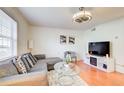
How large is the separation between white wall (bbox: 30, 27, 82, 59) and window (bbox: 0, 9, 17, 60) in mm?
2355

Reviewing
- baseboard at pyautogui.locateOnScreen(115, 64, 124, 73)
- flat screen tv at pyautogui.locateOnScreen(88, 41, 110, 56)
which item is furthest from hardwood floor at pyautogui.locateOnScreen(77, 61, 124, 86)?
flat screen tv at pyautogui.locateOnScreen(88, 41, 110, 56)

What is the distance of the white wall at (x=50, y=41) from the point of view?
5758mm

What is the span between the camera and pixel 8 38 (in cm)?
300

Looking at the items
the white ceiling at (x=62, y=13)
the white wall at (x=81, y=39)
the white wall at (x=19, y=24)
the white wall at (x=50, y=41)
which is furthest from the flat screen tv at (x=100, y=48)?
the white wall at (x=19, y=24)

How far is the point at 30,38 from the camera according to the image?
561 cm

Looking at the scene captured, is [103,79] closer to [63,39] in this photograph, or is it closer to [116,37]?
[116,37]

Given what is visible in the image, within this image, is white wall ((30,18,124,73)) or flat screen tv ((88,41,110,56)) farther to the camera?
flat screen tv ((88,41,110,56))

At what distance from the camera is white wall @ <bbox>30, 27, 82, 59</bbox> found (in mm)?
5758

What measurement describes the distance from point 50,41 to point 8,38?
3.20 meters

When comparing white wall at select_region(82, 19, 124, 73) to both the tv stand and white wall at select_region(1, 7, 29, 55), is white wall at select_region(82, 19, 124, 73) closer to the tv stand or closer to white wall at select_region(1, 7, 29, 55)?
the tv stand

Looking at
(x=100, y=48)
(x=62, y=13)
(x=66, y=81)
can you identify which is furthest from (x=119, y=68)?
(x=62, y=13)
